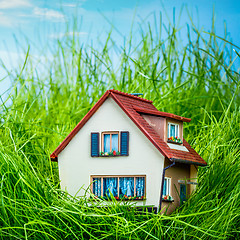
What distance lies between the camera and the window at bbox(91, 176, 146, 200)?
3201mm

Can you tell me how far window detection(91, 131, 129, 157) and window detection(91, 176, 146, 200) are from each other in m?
A: 0.15

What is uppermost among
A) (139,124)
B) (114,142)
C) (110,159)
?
(139,124)

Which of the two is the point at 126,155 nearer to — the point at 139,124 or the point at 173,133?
the point at 139,124

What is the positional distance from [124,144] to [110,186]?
0.28 metres

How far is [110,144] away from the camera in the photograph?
130 inches

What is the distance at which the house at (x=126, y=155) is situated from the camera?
3199 millimetres

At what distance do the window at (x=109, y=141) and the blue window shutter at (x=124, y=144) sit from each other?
0.04 m

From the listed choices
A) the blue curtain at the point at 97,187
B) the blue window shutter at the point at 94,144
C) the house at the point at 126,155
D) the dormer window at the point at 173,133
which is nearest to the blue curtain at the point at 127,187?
the house at the point at 126,155

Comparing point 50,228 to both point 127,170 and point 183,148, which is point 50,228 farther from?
point 183,148

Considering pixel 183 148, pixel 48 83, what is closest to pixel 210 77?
pixel 48 83

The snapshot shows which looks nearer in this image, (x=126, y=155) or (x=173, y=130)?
(x=126, y=155)

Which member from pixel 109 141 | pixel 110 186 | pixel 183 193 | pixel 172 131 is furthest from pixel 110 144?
pixel 183 193

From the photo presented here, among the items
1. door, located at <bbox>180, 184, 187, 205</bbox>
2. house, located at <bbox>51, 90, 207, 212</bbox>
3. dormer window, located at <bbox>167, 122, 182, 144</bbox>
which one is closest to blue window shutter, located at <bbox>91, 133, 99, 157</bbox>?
house, located at <bbox>51, 90, 207, 212</bbox>

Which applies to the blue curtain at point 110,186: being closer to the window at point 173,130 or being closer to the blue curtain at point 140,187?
the blue curtain at point 140,187
